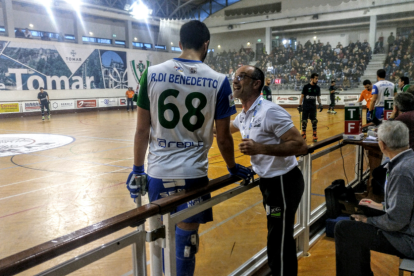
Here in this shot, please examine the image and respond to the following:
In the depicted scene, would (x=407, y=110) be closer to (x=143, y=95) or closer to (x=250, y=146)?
(x=250, y=146)

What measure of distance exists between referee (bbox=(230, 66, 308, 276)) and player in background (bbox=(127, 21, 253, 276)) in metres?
0.38

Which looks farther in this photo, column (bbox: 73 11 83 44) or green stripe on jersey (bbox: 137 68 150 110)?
column (bbox: 73 11 83 44)

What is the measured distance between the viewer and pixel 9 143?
10.9 metres

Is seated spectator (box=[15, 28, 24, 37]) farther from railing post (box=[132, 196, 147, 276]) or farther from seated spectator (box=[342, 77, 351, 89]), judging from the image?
railing post (box=[132, 196, 147, 276])

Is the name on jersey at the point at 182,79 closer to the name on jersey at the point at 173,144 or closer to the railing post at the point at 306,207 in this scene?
the name on jersey at the point at 173,144

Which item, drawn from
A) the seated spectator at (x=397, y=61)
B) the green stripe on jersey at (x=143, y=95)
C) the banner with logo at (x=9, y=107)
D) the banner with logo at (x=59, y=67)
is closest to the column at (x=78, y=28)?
the banner with logo at (x=59, y=67)

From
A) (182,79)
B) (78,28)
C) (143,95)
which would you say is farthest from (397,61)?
(143,95)

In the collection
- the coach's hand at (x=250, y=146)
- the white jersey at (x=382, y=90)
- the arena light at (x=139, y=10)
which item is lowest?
the coach's hand at (x=250, y=146)

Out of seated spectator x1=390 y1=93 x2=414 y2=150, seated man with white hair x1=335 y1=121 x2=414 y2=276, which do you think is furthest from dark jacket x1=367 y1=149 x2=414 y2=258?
seated spectator x1=390 y1=93 x2=414 y2=150

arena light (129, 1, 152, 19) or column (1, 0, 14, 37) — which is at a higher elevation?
arena light (129, 1, 152, 19)

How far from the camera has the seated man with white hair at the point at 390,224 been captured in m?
2.12

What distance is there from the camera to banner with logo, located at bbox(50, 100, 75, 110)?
21.9 metres

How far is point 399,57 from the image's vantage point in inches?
891

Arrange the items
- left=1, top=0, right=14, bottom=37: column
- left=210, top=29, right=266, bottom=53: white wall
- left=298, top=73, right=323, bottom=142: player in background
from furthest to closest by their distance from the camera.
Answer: left=210, top=29, right=266, bottom=53: white wall < left=1, top=0, right=14, bottom=37: column < left=298, top=73, right=323, bottom=142: player in background
